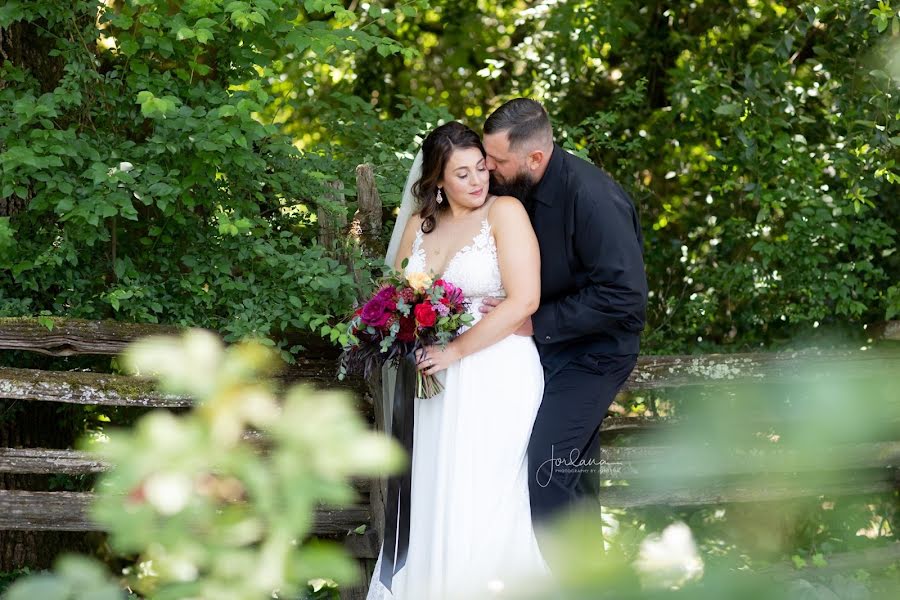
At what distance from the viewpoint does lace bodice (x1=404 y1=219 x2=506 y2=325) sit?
362 centimetres

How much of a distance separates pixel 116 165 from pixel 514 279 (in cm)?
175

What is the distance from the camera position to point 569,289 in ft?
12.1

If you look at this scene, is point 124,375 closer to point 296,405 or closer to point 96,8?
point 96,8

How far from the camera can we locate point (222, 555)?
2.91 ft

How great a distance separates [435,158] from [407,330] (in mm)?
679

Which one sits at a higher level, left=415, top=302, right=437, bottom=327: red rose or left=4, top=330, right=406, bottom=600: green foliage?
left=4, top=330, right=406, bottom=600: green foliage

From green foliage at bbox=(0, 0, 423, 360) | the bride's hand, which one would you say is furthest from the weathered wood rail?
the bride's hand

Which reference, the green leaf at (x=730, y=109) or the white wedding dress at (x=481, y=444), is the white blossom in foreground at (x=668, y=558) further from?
the green leaf at (x=730, y=109)

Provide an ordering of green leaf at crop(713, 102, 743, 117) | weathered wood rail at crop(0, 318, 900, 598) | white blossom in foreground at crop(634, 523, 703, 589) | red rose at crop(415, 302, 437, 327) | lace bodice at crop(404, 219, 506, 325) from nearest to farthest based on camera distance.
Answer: white blossom in foreground at crop(634, 523, 703, 589), red rose at crop(415, 302, 437, 327), lace bodice at crop(404, 219, 506, 325), weathered wood rail at crop(0, 318, 900, 598), green leaf at crop(713, 102, 743, 117)

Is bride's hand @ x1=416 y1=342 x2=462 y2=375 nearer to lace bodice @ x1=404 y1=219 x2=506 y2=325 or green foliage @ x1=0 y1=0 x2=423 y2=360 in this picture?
lace bodice @ x1=404 y1=219 x2=506 y2=325

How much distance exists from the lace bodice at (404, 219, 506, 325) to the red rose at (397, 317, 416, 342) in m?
0.23

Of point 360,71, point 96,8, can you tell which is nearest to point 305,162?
point 96,8

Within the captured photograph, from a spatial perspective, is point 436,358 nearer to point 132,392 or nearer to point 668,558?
point 132,392

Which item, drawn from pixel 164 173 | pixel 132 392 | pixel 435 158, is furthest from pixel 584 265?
pixel 132 392
